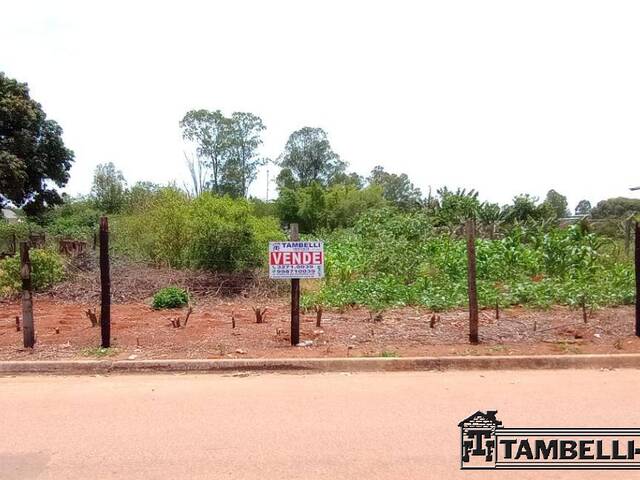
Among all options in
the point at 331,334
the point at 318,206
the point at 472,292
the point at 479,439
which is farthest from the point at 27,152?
the point at 479,439

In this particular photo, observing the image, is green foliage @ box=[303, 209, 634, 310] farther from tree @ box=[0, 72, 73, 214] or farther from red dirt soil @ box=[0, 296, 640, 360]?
tree @ box=[0, 72, 73, 214]

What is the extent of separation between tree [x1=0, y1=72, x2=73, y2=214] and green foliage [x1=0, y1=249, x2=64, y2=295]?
1565 centimetres

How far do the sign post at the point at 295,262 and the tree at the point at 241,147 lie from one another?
5333 centimetres

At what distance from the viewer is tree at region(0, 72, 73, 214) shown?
2634cm

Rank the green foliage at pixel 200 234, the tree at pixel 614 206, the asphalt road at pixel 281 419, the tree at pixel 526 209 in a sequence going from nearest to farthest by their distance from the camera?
the asphalt road at pixel 281 419 → the green foliage at pixel 200 234 → the tree at pixel 526 209 → the tree at pixel 614 206

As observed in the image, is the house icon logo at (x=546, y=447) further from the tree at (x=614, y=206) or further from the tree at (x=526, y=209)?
the tree at (x=614, y=206)

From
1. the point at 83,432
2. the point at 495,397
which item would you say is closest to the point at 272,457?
the point at 83,432

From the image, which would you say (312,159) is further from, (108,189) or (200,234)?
(200,234)

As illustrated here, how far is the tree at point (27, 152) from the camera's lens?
26.3 metres

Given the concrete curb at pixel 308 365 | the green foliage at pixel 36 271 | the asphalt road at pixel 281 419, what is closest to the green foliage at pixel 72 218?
the green foliage at pixel 36 271

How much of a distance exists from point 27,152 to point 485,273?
25930 mm

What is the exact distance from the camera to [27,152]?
2844 cm

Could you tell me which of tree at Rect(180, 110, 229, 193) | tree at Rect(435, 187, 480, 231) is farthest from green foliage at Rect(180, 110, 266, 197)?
tree at Rect(435, 187, 480, 231)

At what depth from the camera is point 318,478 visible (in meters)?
3.57
